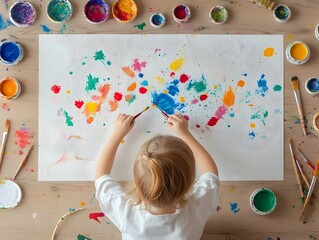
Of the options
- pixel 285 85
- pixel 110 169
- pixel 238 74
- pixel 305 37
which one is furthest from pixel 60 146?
pixel 305 37

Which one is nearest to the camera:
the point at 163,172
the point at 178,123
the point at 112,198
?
the point at 163,172

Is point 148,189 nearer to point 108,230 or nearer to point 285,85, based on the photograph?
point 108,230

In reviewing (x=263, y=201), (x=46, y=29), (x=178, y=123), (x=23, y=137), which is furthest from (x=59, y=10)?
(x=263, y=201)

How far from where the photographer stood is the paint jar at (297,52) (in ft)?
4.06

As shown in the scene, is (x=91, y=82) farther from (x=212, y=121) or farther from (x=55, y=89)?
(x=212, y=121)

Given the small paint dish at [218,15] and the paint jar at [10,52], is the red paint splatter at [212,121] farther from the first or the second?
the paint jar at [10,52]

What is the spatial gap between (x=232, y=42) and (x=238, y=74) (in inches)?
4.0

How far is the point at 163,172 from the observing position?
36.5 inches

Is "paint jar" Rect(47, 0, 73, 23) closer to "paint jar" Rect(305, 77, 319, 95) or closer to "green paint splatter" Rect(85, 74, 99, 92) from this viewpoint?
"green paint splatter" Rect(85, 74, 99, 92)

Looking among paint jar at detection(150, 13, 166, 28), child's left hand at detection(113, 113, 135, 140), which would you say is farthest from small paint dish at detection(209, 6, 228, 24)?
child's left hand at detection(113, 113, 135, 140)

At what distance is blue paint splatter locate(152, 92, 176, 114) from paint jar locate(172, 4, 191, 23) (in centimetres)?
24

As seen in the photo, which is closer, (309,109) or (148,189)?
(148,189)

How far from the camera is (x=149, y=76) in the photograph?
1.23 m

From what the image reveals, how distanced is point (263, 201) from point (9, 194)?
2.57 feet
